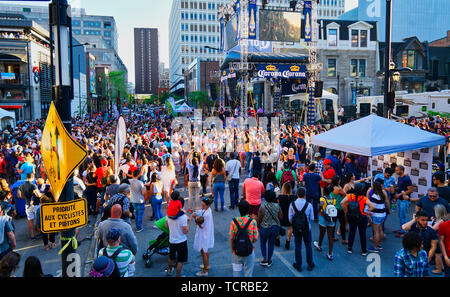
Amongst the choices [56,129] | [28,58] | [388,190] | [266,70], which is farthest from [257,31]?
[28,58]

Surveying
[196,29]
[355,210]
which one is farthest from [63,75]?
[196,29]

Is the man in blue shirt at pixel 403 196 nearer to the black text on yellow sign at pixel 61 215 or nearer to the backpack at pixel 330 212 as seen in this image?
the backpack at pixel 330 212

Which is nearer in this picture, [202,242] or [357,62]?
[202,242]

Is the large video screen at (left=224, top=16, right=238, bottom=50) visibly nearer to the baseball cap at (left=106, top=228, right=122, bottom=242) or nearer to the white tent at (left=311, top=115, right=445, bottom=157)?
the white tent at (left=311, top=115, right=445, bottom=157)

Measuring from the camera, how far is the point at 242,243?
5.40 m

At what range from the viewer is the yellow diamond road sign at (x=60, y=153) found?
4.10 metres

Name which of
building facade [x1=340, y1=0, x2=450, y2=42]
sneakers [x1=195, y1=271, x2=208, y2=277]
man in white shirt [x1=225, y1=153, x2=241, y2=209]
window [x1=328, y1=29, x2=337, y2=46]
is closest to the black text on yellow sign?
sneakers [x1=195, y1=271, x2=208, y2=277]

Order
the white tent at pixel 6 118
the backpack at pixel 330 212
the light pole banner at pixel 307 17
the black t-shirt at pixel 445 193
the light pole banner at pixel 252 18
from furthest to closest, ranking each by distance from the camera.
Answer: the light pole banner at pixel 307 17 → the white tent at pixel 6 118 → the light pole banner at pixel 252 18 → the black t-shirt at pixel 445 193 → the backpack at pixel 330 212

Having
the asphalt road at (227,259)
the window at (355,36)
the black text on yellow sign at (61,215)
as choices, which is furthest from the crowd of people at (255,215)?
the window at (355,36)

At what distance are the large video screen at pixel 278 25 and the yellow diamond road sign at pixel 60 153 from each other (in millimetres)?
23739

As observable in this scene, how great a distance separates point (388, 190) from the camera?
27.6 ft
